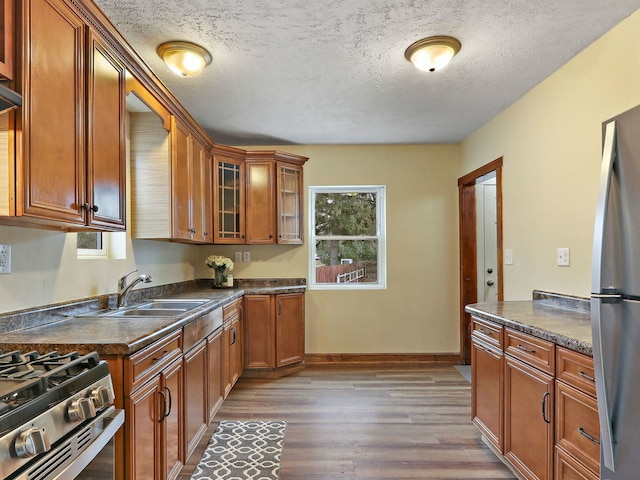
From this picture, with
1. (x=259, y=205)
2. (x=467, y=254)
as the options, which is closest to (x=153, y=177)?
(x=259, y=205)

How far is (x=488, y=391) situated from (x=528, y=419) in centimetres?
41

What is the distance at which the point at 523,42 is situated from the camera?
7.28 ft

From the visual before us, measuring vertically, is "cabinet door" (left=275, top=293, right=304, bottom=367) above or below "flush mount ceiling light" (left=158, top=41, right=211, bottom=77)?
below

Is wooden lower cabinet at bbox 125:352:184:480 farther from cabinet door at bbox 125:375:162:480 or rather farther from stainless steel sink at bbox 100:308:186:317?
stainless steel sink at bbox 100:308:186:317

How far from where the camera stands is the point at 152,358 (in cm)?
166

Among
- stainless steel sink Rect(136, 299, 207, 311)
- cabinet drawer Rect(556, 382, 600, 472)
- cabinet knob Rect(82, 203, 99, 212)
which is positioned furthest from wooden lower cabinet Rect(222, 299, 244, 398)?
cabinet drawer Rect(556, 382, 600, 472)

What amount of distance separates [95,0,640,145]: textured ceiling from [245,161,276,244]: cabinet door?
49 cm

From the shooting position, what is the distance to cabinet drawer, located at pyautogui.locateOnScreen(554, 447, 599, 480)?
147cm

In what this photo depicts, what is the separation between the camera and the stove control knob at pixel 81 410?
1.06m

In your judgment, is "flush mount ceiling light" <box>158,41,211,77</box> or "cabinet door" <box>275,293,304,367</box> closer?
"flush mount ceiling light" <box>158,41,211,77</box>

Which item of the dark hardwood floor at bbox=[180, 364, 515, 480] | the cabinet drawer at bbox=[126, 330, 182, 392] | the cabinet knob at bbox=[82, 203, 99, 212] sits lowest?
the dark hardwood floor at bbox=[180, 364, 515, 480]

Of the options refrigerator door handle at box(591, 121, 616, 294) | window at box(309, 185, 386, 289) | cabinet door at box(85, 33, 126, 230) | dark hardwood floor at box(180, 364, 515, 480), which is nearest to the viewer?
refrigerator door handle at box(591, 121, 616, 294)

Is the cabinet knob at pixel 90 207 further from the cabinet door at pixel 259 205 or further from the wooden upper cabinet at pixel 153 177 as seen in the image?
the cabinet door at pixel 259 205

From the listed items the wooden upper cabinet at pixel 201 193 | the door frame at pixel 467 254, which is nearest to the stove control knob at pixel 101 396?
the wooden upper cabinet at pixel 201 193
